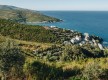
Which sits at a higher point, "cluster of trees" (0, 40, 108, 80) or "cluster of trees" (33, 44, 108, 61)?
"cluster of trees" (0, 40, 108, 80)

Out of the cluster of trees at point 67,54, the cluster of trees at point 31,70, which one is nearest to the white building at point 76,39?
the cluster of trees at point 67,54

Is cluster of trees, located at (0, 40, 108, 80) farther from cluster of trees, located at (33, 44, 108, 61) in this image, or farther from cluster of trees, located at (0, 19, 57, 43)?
cluster of trees, located at (0, 19, 57, 43)

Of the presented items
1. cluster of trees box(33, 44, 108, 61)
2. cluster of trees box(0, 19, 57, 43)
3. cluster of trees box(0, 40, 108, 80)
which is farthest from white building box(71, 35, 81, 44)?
cluster of trees box(0, 40, 108, 80)

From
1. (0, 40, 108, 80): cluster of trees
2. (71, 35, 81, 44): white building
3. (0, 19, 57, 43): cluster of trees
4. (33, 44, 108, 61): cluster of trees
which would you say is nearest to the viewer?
(0, 40, 108, 80): cluster of trees

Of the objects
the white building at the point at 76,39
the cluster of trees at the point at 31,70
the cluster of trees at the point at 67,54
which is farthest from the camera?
the white building at the point at 76,39

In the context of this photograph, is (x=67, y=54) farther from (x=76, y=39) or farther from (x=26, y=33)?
(x=76, y=39)

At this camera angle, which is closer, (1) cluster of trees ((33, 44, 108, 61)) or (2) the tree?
(2) the tree

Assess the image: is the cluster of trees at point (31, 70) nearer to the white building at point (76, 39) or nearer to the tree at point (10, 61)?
the tree at point (10, 61)

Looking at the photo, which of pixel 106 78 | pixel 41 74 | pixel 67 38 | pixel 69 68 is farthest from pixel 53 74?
pixel 67 38

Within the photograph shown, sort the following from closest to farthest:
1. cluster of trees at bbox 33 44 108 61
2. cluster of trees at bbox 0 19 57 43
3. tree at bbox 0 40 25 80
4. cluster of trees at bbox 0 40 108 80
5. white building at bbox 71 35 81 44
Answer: cluster of trees at bbox 0 40 108 80
tree at bbox 0 40 25 80
cluster of trees at bbox 33 44 108 61
cluster of trees at bbox 0 19 57 43
white building at bbox 71 35 81 44
